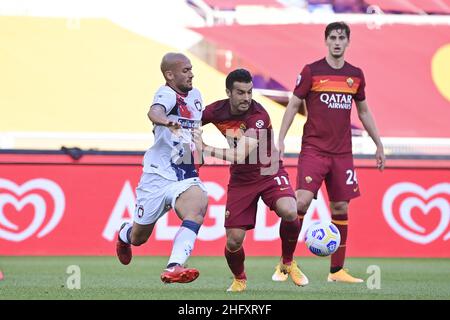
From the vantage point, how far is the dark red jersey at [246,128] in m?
8.27

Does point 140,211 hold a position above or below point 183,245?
above

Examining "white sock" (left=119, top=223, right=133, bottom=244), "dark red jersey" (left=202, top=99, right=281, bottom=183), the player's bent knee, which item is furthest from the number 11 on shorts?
"white sock" (left=119, top=223, right=133, bottom=244)

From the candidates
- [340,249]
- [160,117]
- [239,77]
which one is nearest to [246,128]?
[239,77]

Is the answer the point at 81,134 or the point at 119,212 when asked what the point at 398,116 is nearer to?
the point at 81,134

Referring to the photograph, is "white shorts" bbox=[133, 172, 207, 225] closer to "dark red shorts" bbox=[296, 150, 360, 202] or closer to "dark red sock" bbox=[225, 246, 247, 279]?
"dark red sock" bbox=[225, 246, 247, 279]

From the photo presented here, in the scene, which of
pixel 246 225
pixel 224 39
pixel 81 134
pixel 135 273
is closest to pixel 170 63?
pixel 246 225

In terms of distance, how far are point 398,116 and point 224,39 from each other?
3.54 m

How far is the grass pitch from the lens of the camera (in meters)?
7.61

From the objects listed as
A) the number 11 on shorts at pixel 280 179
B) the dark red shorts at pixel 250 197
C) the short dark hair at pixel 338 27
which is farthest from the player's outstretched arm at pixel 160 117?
the short dark hair at pixel 338 27

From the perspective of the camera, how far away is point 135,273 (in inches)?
395

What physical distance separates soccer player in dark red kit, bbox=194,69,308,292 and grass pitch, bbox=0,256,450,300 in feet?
1.39

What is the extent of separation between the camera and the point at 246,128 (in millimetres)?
8289

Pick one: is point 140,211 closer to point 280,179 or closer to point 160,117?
point 160,117

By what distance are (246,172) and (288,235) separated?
618mm
